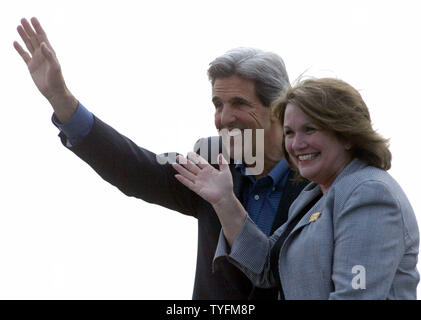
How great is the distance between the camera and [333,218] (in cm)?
228

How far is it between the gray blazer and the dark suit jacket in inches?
22.6

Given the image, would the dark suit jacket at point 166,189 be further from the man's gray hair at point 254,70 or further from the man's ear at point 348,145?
the man's ear at point 348,145

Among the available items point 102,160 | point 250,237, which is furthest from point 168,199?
point 250,237

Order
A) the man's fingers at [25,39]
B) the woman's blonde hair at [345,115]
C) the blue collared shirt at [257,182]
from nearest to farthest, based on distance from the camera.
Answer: the woman's blonde hair at [345,115] < the blue collared shirt at [257,182] < the man's fingers at [25,39]

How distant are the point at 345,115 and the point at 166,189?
1273 millimetres

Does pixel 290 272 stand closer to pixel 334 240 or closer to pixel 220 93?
pixel 334 240

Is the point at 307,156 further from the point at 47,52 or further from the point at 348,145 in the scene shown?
the point at 47,52

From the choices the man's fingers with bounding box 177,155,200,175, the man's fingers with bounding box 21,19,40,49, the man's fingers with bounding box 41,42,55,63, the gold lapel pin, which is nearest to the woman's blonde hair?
the gold lapel pin

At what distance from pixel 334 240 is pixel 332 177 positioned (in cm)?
29

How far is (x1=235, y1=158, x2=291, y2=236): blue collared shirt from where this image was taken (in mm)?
3047

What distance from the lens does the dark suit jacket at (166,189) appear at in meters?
2.96

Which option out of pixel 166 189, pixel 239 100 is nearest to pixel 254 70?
pixel 239 100

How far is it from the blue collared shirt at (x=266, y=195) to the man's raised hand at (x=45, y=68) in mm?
913

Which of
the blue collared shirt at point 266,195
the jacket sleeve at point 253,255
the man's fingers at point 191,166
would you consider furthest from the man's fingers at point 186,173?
the blue collared shirt at point 266,195
